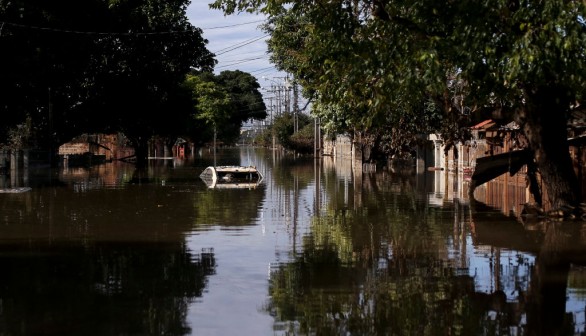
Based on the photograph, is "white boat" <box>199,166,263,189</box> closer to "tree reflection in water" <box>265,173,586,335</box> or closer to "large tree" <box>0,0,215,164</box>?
"large tree" <box>0,0,215,164</box>

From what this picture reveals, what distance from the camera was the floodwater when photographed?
336 inches

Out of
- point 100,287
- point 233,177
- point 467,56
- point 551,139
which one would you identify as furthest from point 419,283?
point 233,177

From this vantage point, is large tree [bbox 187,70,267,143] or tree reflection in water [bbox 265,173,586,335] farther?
large tree [bbox 187,70,267,143]

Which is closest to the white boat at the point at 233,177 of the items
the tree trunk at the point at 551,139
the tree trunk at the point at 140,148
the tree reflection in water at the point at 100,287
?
the tree trunk at the point at 551,139

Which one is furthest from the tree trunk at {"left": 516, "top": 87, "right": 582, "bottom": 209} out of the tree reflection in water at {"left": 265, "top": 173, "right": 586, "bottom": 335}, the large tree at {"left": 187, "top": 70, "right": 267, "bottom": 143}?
the large tree at {"left": 187, "top": 70, "right": 267, "bottom": 143}

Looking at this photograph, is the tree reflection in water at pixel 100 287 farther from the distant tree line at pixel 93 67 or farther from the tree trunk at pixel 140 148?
the tree trunk at pixel 140 148

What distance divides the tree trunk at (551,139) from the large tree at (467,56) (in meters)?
0.02

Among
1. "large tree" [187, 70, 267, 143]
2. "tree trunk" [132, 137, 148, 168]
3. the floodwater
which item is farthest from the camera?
"large tree" [187, 70, 267, 143]

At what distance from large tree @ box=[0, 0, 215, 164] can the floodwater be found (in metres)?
17.0

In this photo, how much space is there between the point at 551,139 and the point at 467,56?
4.13 m

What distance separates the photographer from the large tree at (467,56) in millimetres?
13328

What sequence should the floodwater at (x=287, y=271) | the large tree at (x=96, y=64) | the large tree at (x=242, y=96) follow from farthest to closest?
the large tree at (x=242, y=96) → the large tree at (x=96, y=64) → the floodwater at (x=287, y=271)

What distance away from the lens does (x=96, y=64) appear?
47125 mm

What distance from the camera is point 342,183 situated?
34.4m
